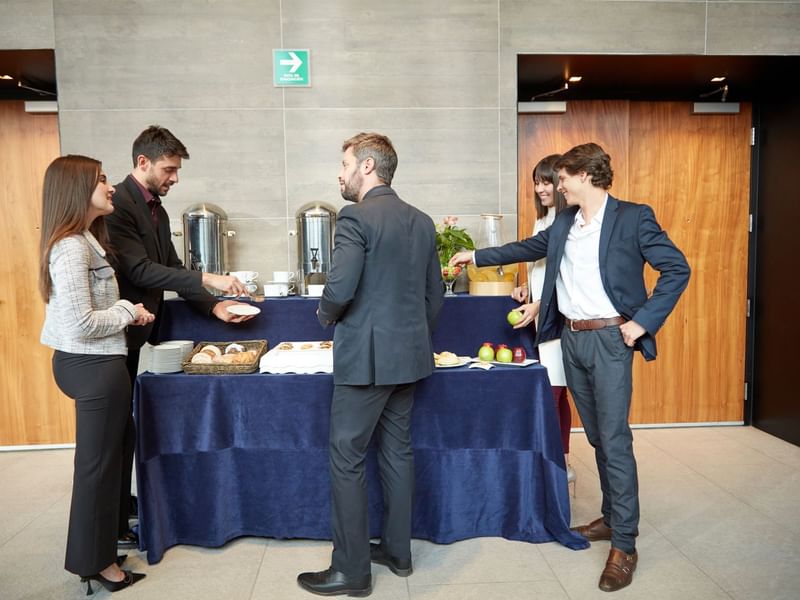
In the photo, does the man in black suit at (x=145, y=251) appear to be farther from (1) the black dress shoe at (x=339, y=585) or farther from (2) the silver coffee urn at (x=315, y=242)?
(1) the black dress shoe at (x=339, y=585)

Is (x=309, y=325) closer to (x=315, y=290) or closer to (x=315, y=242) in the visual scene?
(x=315, y=290)

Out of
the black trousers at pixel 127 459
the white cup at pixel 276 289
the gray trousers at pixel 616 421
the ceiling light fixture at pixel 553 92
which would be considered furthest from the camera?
the ceiling light fixture at pixel 553 92

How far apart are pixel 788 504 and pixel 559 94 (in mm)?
2973

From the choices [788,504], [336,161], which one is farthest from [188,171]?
[788,504]

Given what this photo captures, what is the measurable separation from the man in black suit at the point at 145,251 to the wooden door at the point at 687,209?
2.61m

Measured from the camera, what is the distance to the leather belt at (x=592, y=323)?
2549 millimetres

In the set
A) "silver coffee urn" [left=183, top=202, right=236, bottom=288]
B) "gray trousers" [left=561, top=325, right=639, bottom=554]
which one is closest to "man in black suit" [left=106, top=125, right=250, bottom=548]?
"silver coffee urn" [left=183, top=202, right=236, bottom=288]

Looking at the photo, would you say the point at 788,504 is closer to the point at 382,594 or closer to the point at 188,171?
the point at 382,594

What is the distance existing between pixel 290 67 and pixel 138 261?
156 centimetres

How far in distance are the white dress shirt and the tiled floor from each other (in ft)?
3.56

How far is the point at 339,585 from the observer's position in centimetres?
243

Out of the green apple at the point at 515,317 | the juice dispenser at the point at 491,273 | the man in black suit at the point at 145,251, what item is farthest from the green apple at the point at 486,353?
the man in black suit at the point at 145,251

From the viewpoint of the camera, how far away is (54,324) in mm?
2287

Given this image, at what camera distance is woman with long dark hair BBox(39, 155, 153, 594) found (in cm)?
224
